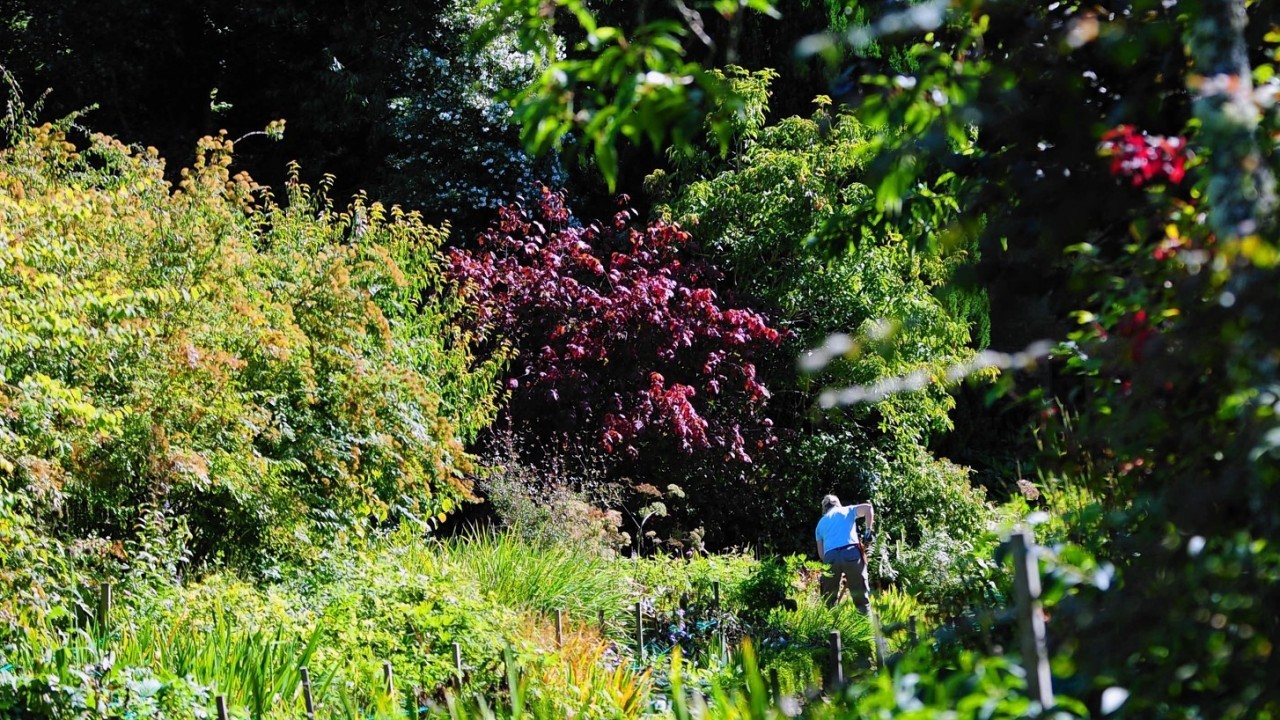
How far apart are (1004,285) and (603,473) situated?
900cm

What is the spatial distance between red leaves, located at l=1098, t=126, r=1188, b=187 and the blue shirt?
7545 mm

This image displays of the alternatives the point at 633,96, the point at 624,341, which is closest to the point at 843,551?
the point at 624,341

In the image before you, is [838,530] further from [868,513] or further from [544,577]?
[544,577]

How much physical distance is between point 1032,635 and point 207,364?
6054 millimetres

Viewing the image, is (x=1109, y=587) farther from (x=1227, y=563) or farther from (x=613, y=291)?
(x=613, y=291)

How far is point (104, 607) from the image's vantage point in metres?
6.13

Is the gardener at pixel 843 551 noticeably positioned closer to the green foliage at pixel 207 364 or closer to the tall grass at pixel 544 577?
the tall grass at pixel 544 577

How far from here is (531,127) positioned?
2.36 m

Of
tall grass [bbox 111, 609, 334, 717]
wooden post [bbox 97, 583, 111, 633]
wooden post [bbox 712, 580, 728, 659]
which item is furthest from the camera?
wooden post [bbox 712, 580, 728, 659]

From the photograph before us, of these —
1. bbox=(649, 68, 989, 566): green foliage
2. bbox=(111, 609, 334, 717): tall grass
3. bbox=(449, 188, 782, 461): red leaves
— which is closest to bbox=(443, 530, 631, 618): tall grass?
bbox=(111, 609, 334, 717): tall grass

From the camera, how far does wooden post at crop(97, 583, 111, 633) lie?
5.93m

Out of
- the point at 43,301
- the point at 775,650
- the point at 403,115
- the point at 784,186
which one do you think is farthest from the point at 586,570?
the point at 403,115

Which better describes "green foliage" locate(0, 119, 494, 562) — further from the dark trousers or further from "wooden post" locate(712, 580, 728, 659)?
the dark trousers

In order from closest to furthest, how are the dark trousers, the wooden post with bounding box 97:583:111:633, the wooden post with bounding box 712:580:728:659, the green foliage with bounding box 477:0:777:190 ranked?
the green foliage with bounding box 477:0:777:190 < the wooden post with bounding box 97:583:111:633 < the wooden post with bounding box 712:580:728:659 < the dark trousers
